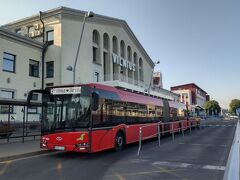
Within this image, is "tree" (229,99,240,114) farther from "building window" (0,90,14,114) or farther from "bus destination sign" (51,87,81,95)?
"bus destination sign" (51,87,81,95)

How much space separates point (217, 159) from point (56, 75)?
25832 millimetres

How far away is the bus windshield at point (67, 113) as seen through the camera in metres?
12.1

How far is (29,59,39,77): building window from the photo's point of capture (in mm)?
33406

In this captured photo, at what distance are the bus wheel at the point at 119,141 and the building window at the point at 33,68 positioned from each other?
20.9 metres

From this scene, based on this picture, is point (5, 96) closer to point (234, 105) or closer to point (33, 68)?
point (33, 68)

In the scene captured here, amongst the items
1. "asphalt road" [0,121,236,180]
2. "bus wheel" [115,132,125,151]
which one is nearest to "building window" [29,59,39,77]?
"bus wheel" [115,132,125,151]

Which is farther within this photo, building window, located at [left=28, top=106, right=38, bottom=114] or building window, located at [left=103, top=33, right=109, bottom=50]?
building window, located at [left=103, top=33, right=109, bottom=50]

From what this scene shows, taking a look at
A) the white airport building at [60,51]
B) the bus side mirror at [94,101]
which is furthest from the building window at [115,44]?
the bus side mirror at [94,101]

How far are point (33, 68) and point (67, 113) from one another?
76.6ft

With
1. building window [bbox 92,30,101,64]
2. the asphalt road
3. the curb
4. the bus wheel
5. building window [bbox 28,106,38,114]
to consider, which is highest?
building window [bbox 92,30,101,64]

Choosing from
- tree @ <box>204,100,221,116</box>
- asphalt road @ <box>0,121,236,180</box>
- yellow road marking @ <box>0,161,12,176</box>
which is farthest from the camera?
tree @ <box>204,100,221,116</box>

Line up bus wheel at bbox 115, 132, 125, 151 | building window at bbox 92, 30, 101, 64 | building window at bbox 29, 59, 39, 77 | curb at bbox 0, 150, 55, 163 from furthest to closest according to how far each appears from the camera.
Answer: building window at bbox 92, 30, 101, 64, building window at bbox 29, 59, 39, 77, bus wheel at bbox 115, 132, 125, 151, curb at bbox 0, 150, 55, 163

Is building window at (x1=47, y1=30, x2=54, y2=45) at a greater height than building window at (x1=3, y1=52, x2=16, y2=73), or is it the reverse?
building window at (x1=47, y1=30, x2=54, y2=45)

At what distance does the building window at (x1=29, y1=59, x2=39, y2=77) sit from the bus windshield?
71.1ft
